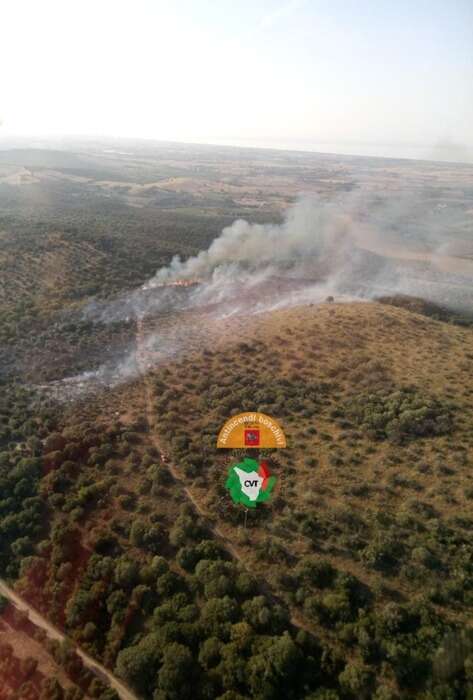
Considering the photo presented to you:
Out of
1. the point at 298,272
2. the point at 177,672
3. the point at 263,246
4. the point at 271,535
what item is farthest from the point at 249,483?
the point at 263,246

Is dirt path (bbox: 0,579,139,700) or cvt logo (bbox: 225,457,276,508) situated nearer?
dirt path (bbox: 0,579,139,700)

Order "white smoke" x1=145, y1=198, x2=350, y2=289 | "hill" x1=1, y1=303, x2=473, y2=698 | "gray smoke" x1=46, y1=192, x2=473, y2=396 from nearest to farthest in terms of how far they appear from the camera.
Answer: "hill" x1=1, y1=303, x2=473, y2=698 → "gray smoke" x1=46, y1=192, x2=473, y2=396 → "white smoke" x1=145, y1=198, x2=350, y2=289

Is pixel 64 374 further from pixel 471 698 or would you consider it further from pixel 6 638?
pixel 471 698

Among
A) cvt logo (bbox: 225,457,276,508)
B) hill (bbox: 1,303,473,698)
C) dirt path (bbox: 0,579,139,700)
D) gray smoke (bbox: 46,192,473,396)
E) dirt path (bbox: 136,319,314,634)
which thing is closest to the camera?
hill (bbox: 1,303,473,698)

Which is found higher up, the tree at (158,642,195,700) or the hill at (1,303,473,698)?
the hill at (1,303,473,698)

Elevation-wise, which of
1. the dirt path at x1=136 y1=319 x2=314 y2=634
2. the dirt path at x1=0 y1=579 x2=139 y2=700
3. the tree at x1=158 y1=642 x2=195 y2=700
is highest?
the dirt path at x1=136 y1=319 x2=314 y2=634

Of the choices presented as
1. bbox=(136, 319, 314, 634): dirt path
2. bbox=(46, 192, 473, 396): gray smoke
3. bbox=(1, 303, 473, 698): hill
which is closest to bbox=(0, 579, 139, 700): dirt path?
bbox=(1, 303, 473, 698): hill

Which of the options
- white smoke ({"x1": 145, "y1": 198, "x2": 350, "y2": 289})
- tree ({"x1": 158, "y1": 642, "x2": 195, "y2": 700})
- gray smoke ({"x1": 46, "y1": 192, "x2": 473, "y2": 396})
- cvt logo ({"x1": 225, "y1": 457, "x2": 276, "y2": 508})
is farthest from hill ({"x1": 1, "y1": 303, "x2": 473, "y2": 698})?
white smoke ({"x1": 145, "y1": 198, "x2": 350, "y2": 289})

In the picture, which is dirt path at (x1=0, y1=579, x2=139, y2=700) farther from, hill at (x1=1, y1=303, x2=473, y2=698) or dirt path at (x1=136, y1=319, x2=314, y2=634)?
dirt path at (x1=136, y1=319, x2=314, y2=634)
